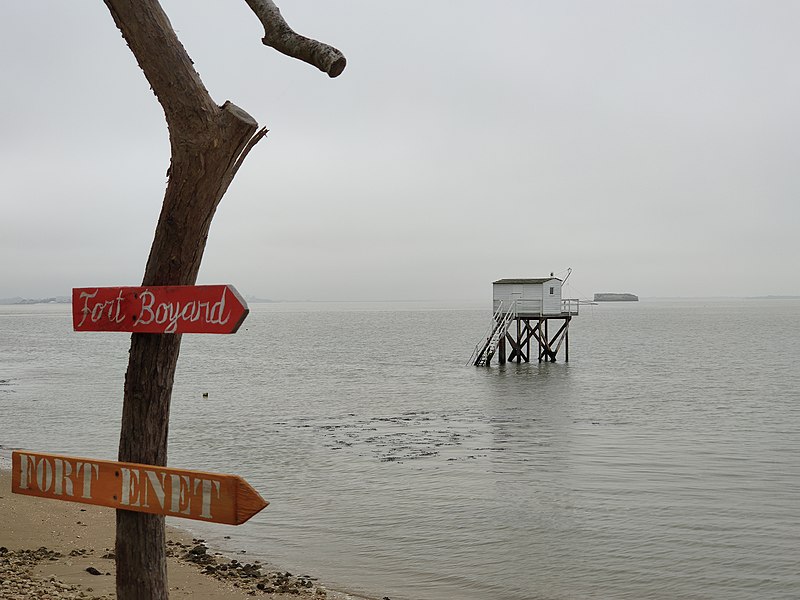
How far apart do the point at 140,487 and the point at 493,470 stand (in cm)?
1317

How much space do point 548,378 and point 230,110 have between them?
120 ft

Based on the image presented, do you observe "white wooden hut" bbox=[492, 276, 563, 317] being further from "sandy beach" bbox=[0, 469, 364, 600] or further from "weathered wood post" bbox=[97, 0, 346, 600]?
"weathered wood post" bbox=[97, 0, 346, 600]

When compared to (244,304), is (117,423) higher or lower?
lower

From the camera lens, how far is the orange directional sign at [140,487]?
12.8 feet

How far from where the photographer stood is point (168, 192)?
446 centimetres

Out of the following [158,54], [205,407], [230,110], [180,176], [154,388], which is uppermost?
[158,54]

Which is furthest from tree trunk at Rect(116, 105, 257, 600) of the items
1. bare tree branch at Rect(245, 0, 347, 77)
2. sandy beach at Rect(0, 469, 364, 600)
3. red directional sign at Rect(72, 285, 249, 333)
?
sandy beach at Rect(0, 469, 364, 600)

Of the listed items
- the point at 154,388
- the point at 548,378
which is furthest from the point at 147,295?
the point at 548,378

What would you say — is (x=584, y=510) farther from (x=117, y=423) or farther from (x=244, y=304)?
(x=117, y=423)

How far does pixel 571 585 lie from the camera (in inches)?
394

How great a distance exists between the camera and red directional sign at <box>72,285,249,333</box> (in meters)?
4.04

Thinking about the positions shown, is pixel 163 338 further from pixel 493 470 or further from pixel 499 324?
pixel 499 324

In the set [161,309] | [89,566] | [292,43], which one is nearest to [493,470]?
[89,566]

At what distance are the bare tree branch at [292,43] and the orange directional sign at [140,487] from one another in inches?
82.3
